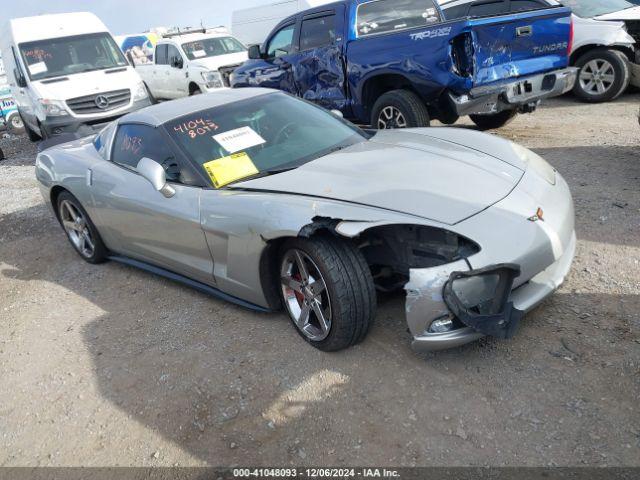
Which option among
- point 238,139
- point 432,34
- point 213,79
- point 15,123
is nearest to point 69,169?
point 238,139

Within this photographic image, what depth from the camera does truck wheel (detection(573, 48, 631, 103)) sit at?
26.2ft

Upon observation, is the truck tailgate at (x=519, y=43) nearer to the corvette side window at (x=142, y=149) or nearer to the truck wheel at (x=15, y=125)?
the corvette side window at (x=142, y=149)

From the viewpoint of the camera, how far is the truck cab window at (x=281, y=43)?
791cm

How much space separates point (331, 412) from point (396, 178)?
1308 millimetres

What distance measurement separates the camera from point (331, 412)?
2695 millimetres

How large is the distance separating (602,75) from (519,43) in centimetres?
321

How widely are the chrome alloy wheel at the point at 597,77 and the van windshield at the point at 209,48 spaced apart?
778 centimetres

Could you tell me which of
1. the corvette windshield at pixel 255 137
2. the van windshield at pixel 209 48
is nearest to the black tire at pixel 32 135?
the van windshield at pixel 209 48

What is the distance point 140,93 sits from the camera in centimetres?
998

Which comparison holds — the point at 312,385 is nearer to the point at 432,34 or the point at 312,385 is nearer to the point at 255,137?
the point at 255,137

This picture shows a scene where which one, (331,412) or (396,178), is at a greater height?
(396,178)

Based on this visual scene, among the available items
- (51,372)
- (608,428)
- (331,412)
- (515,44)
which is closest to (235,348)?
(331,412)

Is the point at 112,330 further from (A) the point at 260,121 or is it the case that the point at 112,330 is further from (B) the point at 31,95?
(B) the point at 31,95

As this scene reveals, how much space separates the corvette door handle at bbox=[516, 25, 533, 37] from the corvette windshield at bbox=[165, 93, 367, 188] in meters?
2.87
